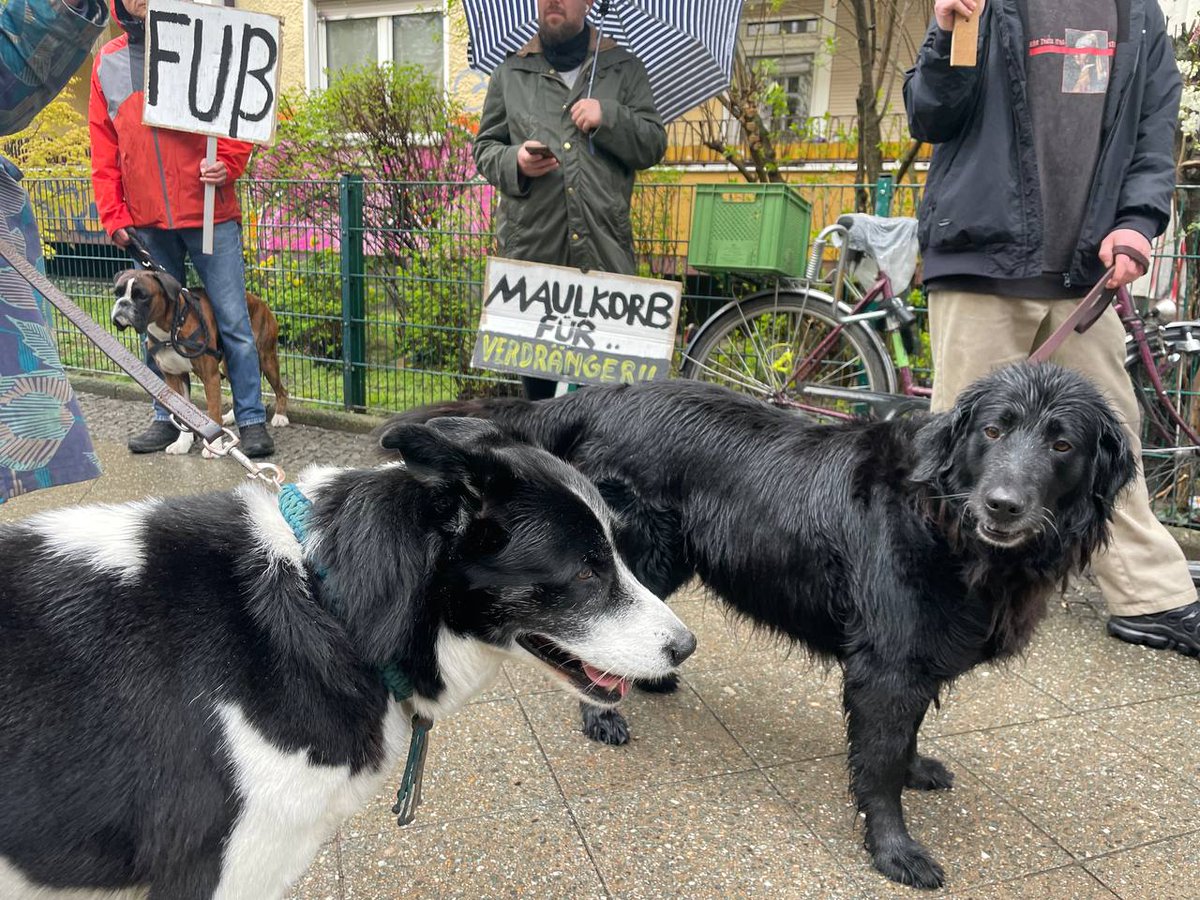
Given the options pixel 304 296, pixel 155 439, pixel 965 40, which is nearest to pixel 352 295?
pixel 304 296

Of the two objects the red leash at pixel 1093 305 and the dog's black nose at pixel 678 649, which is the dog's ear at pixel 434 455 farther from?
the red leash at pixel 1093 305

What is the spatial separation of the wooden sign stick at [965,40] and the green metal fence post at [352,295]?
447 centimetres

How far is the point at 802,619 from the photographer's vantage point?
2412mm

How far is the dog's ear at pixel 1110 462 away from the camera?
2.10 m

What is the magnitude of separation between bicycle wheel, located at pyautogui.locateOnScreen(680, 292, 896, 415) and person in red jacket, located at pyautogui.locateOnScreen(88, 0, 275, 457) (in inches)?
113

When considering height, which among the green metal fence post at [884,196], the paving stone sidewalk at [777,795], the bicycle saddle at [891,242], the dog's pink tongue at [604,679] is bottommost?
the paving stone sidewalk at [777,795]

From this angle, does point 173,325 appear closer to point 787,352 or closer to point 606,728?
point 787,352

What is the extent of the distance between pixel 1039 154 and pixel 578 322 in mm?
2231

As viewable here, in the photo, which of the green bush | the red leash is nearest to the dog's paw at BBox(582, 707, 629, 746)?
the red leash

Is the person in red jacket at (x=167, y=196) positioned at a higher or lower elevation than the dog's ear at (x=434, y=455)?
higher

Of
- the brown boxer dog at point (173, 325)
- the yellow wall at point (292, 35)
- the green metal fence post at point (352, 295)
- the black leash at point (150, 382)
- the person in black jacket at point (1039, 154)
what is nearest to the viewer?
the black leash at point (150, 382)

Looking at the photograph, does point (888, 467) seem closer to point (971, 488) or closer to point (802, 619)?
point (971, 488)

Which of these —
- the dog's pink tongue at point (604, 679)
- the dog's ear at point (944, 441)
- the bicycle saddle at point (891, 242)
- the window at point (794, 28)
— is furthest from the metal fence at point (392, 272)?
the window at point (794, 28)

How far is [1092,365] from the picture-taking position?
3.12 m
